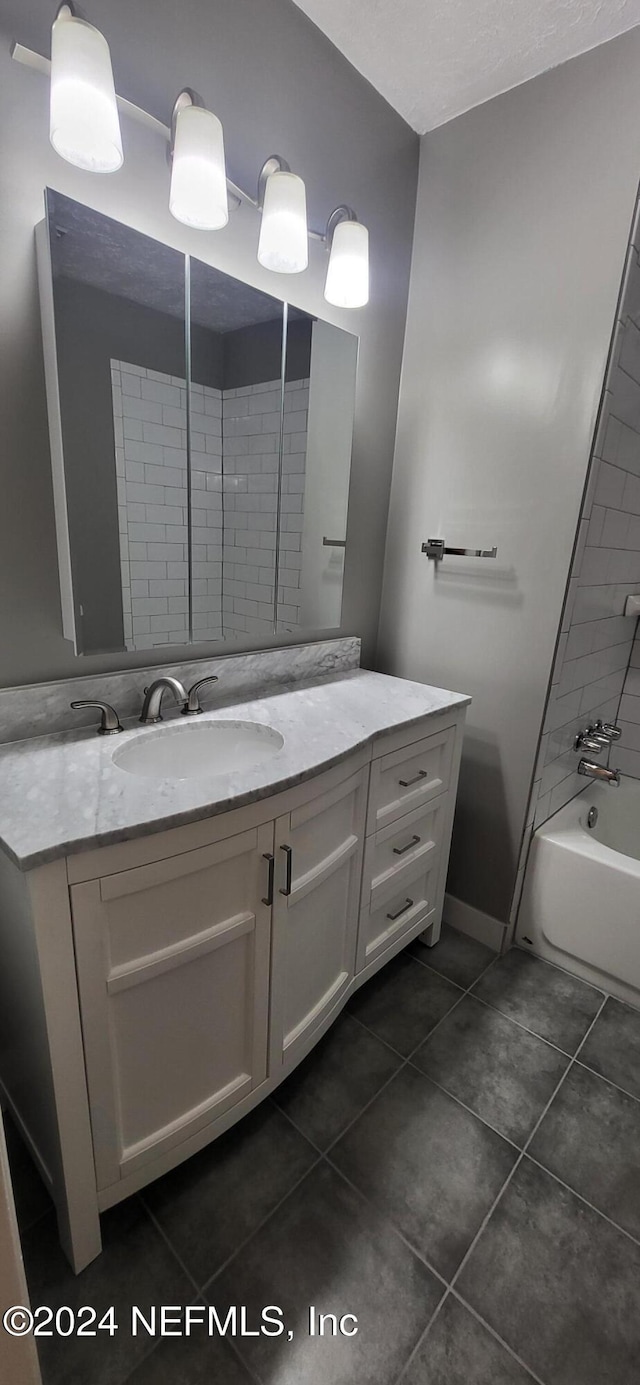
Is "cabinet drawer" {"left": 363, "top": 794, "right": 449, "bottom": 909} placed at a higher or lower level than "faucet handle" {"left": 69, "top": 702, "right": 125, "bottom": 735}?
lower

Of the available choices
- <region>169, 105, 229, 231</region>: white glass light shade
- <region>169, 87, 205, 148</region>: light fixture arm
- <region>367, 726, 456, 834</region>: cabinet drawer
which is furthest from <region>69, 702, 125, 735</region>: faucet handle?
<region>169, 87, 205, 148</region>: light fixture arm

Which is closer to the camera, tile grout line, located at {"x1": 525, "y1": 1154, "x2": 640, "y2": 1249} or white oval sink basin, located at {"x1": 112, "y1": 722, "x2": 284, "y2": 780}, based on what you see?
tile grout line, located at {"x1": 525, "y1": 1154, "x2": 640, "y2": 1249}

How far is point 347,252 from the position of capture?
4.47 feet

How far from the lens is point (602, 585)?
5.65 ft

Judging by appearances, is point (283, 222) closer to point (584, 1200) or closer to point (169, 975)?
point (169, 975)

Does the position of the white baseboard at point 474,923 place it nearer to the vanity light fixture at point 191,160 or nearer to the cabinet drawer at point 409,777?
the cabinet drawer at point 409,777

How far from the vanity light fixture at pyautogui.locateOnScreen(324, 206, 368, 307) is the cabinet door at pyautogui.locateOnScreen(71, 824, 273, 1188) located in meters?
1.32

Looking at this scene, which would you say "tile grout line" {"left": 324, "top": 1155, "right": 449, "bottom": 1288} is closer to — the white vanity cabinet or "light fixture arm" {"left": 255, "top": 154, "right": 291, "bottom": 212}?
the white vanity cabinet

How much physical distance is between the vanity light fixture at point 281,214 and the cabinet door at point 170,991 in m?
1.26

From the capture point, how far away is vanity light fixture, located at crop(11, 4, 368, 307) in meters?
0.88

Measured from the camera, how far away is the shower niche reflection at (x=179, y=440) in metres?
1.06

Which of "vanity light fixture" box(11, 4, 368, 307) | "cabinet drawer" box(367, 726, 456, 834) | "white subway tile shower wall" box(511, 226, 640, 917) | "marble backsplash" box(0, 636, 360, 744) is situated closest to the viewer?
"vanity light fixture" box(11, 4, 368, 307)

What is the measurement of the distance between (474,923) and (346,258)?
195 centimetres

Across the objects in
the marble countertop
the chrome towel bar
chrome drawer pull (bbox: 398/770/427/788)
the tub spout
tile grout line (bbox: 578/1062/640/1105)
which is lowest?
tile grout line (bbox: 578/1062/640/1105)
